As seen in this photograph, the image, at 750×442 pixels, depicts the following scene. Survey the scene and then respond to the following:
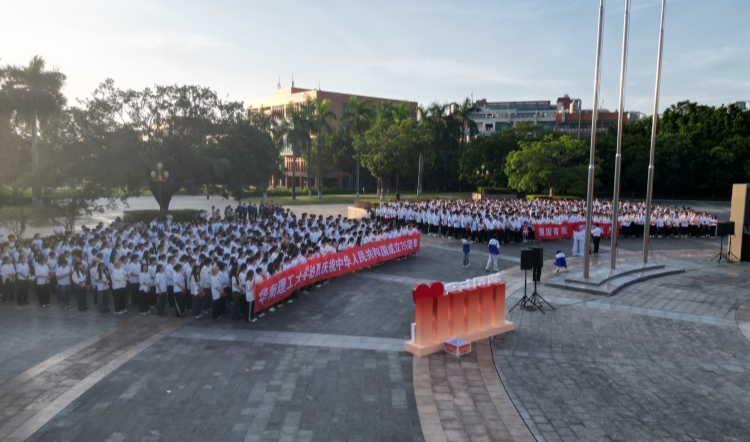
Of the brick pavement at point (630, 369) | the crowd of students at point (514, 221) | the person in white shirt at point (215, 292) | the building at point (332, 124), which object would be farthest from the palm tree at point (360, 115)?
the person in white shirt at point (215, 292)

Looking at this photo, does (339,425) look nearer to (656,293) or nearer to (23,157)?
(656,293)

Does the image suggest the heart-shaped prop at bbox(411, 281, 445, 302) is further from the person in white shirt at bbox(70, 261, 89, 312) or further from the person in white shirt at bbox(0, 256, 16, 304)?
the person in white shirt at bbox(0, 256, 16, 304)

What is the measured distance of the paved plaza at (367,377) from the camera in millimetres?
7641

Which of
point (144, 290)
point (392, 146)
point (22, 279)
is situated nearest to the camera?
point (144, 290)

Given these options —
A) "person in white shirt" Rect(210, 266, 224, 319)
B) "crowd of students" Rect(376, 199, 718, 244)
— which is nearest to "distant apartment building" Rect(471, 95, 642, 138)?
"crowd of students" Rect(376, 199, 718, 244)

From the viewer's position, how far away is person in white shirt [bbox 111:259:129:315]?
13.2 meters

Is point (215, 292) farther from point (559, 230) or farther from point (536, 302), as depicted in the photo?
point (559, 230)

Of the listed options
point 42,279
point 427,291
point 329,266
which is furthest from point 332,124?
point 427,291

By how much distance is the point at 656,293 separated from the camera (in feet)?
53.7

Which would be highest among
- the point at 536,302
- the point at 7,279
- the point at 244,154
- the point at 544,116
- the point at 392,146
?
the point at 544,116

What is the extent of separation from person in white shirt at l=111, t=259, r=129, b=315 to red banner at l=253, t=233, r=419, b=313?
3.60m

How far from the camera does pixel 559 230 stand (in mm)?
28547

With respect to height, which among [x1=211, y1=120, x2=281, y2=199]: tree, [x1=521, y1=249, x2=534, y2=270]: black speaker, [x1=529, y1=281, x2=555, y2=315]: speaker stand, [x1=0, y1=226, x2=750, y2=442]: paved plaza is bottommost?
[x1=0, y1=226, x2=750, y2=442]: paved plaza

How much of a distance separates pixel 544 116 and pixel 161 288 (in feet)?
357
